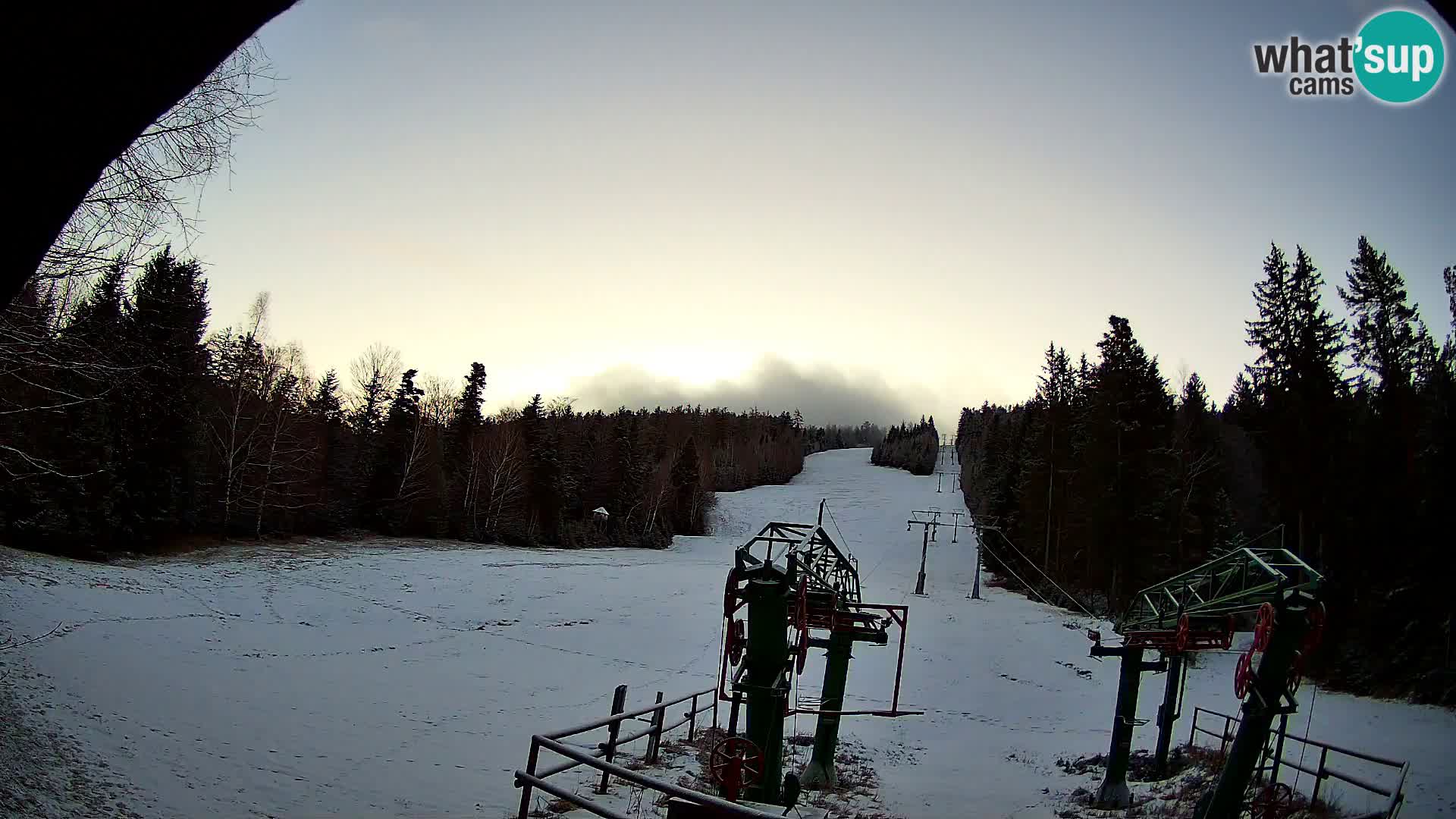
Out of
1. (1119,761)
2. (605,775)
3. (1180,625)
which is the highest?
(1180,625)

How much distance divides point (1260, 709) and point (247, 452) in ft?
139

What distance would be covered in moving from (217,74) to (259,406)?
1458 inches

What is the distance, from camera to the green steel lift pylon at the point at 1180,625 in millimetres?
12086

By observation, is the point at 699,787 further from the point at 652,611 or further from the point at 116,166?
the point at 652,611

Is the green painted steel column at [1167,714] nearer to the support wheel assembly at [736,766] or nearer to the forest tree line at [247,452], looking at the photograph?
the support wheel assembly at [736,766]

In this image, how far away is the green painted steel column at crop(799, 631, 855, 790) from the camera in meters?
15.4

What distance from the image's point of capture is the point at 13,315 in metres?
7.48

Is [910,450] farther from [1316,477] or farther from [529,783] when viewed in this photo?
[529,783]

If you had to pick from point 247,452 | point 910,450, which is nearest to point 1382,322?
point 247,452

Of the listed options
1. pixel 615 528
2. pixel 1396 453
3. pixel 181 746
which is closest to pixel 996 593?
pixel 1396 453

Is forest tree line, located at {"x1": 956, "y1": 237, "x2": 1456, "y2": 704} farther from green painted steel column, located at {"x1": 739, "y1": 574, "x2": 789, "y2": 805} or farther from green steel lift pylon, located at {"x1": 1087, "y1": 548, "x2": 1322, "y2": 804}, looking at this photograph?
green painted steel column, located at {"x1": 739, "y1": 574, "x2": 789, "y2": 805}

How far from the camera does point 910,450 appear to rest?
468 feet

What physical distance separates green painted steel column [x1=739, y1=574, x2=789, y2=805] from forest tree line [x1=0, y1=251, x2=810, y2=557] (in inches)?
334

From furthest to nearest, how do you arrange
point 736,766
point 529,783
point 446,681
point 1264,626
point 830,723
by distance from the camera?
point 446,681 → point 830,723 → point 1264,626 → point 736,766 → point 529,783
